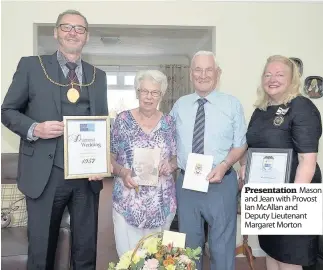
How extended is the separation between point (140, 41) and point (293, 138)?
5524mm

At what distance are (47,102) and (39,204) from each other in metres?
0.51

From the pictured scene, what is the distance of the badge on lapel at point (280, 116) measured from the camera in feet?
6.16

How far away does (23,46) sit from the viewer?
3.28 m

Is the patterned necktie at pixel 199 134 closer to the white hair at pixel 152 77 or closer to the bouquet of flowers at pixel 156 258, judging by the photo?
the white hair at pixel 152 77

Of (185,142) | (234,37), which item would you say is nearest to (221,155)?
(185,142)

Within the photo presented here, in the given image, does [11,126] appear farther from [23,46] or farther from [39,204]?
[23,46]

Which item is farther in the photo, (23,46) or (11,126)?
(23,46)

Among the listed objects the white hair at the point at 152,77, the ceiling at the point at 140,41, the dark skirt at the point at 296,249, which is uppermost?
the ceiling at the point at 140,41

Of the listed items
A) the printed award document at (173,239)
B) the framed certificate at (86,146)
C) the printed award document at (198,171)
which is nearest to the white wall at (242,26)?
the printed award document at (198,171)

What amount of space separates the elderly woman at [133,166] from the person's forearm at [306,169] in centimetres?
65

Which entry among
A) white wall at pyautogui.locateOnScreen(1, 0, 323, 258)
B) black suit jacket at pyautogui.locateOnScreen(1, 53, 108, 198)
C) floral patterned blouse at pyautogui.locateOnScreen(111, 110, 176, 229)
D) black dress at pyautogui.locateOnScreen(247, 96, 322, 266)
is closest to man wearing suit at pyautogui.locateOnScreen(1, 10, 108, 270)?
black suit jacket at pyautogui.locateOnScreen(1, 53, 108, 198)

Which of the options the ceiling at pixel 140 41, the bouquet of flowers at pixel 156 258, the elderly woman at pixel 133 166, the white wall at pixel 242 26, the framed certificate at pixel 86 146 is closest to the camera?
the bouquet of flowers at pixel 156 258

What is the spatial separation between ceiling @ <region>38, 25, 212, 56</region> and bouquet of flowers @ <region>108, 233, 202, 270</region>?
419 centimetres

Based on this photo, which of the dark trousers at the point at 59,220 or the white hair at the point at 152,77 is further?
the white hair at the point at 152,77
